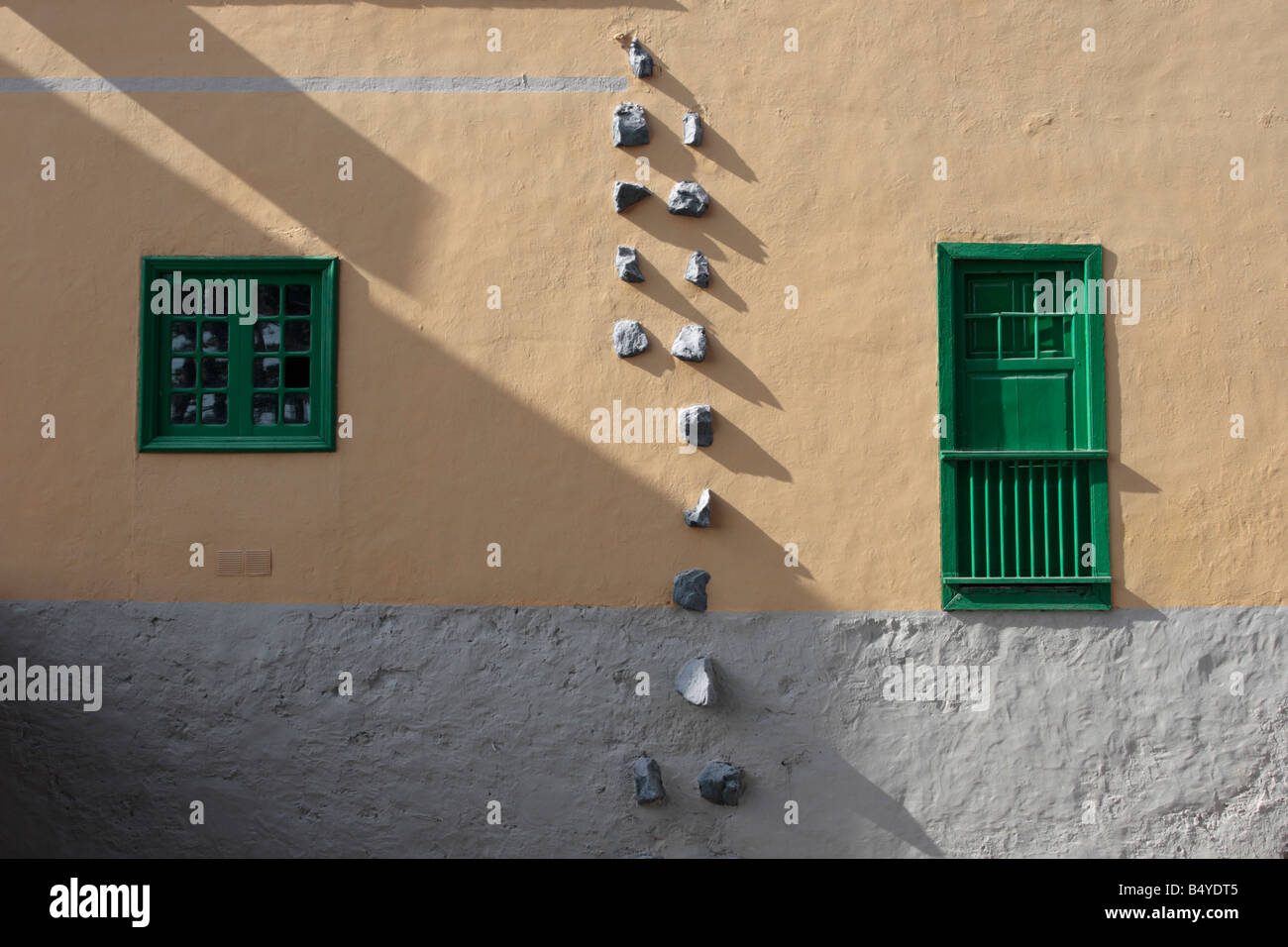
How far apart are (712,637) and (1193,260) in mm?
2995

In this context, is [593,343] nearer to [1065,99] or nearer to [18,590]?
[1065,99]

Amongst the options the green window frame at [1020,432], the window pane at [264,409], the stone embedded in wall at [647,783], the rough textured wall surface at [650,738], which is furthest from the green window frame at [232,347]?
the green window frame at [1020,432]

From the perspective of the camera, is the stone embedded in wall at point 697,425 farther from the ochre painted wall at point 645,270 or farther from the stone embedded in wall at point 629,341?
the stone embedded in wall at point 629,341

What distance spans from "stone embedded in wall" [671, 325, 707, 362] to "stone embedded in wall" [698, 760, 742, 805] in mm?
1958

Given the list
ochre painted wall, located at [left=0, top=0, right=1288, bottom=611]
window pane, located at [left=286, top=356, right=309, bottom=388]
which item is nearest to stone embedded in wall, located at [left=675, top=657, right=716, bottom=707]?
ochre painted wall, located at [left=0, top=0, right=1288, bottom=611]

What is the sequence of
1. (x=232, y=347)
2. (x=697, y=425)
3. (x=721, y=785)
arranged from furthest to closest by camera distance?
(x=232, y=347) → (x=697, y=425) → (x=721, y=785)

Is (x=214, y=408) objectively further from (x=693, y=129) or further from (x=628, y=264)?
(x=693, y=129)

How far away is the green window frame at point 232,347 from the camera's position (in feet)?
19.4

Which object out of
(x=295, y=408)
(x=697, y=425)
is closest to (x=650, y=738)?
(x=697, y=425)

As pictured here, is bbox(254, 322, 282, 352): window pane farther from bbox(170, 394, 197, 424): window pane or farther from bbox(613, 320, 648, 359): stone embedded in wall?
bbox(613, 320, 648, 359): stone embedded in wall

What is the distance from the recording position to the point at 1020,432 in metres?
5.85

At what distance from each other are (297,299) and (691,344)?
197 centimetres

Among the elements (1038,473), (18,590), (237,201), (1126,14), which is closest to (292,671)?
(18,590)

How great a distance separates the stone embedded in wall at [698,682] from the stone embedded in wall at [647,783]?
0.36m
